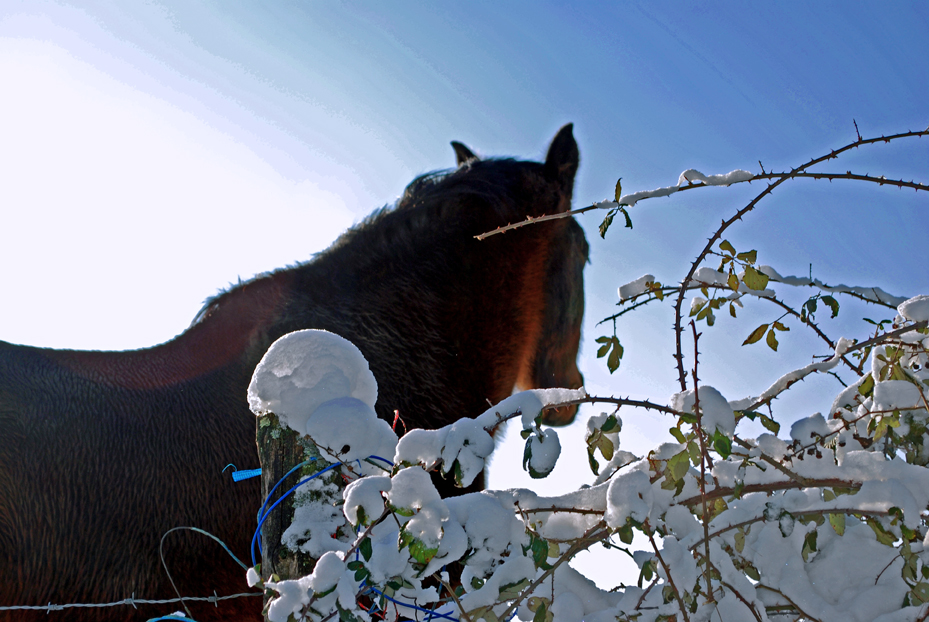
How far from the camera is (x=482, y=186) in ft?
9.29

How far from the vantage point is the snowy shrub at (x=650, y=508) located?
1.00 metres

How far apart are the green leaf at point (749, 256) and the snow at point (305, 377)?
871 millimetres

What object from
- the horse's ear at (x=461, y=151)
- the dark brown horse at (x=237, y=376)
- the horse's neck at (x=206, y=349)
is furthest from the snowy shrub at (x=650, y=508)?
the horse's ear at (x=461, y=151)

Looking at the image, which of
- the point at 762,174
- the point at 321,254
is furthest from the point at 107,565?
the point at 762,174

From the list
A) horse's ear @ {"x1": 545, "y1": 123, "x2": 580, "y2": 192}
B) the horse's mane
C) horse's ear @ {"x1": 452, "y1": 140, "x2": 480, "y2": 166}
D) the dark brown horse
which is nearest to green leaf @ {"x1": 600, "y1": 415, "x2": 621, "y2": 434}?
the dark brown horse

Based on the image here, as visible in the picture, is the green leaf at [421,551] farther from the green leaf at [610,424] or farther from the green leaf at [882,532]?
the green leaf at [882,532]

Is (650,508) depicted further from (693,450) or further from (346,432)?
(346,432)

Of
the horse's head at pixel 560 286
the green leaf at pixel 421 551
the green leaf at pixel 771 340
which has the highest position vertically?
the horse's head at pixel 560 286

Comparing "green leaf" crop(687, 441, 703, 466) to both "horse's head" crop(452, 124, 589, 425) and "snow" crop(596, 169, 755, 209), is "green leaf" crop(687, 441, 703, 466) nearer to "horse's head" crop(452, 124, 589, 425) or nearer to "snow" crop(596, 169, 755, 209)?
"snow" crop(596, 169, 755, 209)

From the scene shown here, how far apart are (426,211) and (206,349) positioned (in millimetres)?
1185

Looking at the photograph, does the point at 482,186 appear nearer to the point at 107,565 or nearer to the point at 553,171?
the point at 553,171

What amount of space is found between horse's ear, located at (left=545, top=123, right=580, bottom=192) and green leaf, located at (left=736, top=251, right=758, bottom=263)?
180 centimetres

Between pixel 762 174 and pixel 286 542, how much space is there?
3.98ft

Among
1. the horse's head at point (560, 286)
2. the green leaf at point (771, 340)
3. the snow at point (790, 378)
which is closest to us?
the snow at point (790, 378)
